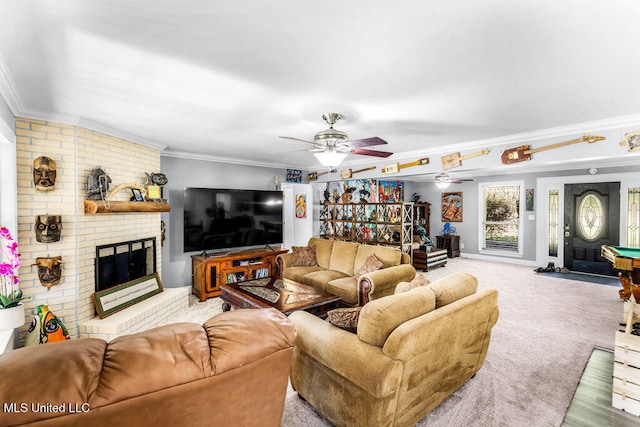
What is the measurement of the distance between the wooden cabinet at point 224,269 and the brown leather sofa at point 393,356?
290 cm

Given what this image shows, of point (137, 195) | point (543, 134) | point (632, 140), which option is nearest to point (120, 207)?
point (137, 195)

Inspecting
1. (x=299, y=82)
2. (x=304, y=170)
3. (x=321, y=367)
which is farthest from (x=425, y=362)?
(x=304, y=170)

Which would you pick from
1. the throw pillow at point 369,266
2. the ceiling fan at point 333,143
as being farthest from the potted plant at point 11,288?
the throw pillow at point 369,266

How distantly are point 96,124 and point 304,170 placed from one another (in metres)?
4.16

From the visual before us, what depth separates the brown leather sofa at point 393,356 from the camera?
64.4 inches

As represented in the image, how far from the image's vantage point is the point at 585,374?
2.57 metres

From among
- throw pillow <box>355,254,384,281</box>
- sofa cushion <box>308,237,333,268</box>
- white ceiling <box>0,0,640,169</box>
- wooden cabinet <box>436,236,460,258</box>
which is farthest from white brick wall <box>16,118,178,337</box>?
wooden cabinet <box>436,236,460,258</box>

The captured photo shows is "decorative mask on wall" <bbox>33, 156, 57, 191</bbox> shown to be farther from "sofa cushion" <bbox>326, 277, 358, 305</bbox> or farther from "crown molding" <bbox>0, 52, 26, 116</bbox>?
"sofa cushion" <bbox>326, 277, 358, 305</bbox>

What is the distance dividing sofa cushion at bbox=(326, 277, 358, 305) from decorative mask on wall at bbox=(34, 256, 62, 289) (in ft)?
9.69

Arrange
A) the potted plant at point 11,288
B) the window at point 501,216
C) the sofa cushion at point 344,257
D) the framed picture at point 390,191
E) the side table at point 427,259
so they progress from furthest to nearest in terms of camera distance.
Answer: the window at point 501,216 < the framed picture at point 390,191 < the side table at point 427,259 < the sofa cushion at point 344,257 < the potted plant at point 11,288

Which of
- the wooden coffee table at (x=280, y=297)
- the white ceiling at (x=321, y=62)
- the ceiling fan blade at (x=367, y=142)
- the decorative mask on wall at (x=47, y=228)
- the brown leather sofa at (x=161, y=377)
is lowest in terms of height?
the wooden coffee table at (x=280, y=297)

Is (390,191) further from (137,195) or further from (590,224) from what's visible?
(137,195)

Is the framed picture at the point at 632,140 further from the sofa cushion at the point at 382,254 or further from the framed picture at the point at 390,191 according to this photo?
the framed picture at the point at 390,191

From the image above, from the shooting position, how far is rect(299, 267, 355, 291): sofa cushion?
416 cm
